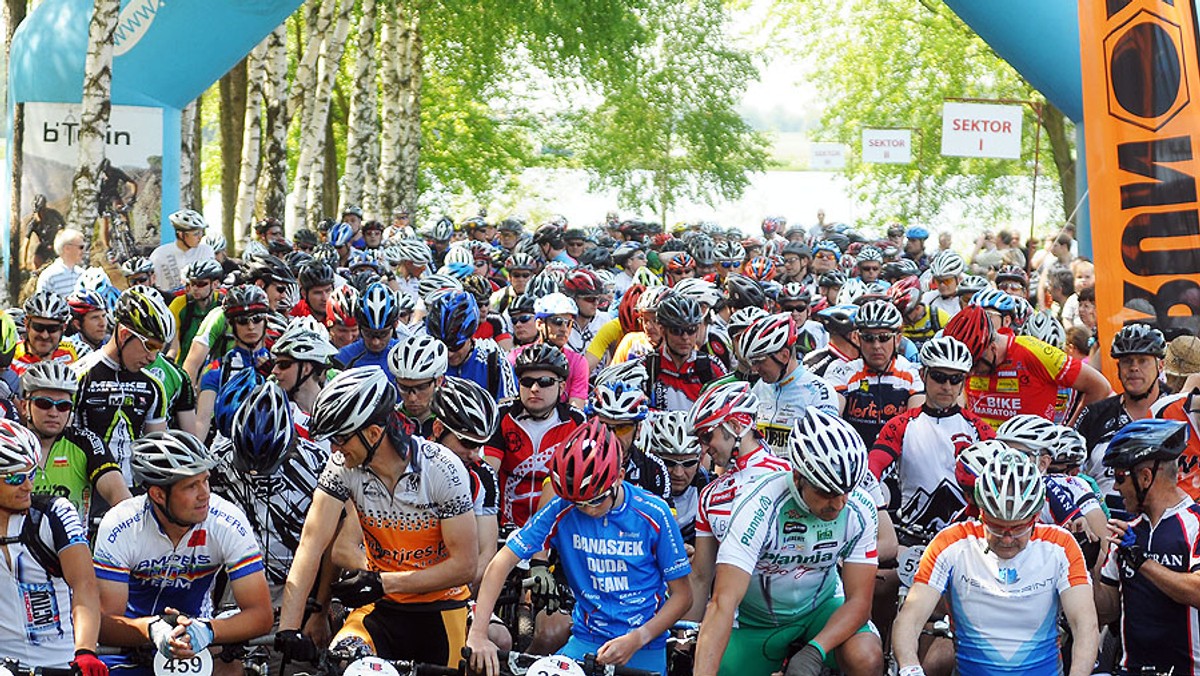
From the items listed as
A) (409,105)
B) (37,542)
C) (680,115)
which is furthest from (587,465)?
(680,115)

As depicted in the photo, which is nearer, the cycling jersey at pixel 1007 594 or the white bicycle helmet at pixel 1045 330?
the cycling jersey at pixel 1007 594

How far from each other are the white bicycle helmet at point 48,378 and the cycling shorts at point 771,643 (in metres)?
3.51

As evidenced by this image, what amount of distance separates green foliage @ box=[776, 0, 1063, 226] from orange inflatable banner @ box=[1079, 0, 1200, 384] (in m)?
33.6

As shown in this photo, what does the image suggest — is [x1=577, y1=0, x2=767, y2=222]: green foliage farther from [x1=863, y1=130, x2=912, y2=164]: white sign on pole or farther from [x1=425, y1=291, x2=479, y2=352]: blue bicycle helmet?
[x1=425, y1=291, x2=479, y2=352]: blue bicycle helmet

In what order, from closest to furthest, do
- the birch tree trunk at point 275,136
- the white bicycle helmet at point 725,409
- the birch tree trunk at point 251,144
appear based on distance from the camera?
the white bicycle helmet at point 725,409 → the birch tree trunk at point 275,136 → the birch tree trunk at point 251,144

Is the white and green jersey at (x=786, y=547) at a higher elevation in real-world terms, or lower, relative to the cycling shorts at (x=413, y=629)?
higher

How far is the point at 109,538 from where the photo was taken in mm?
6328

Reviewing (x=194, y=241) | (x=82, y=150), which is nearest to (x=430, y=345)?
(x=194, y=241)

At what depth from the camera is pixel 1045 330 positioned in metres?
11.8

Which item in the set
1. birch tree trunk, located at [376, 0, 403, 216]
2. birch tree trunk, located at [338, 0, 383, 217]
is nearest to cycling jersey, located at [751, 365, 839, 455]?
birch tree trunk, located at [338, 0, 383, 217]

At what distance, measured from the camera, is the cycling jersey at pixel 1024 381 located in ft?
33.1

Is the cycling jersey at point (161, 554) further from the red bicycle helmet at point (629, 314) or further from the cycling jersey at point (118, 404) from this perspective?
the red bicycle helmet at point (629, 314)

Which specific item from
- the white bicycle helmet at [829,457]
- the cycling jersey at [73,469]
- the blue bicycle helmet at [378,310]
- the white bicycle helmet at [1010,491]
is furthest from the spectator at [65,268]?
the white bicycle helmet at [1010,491]

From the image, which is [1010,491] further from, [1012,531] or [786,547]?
[786,547]
